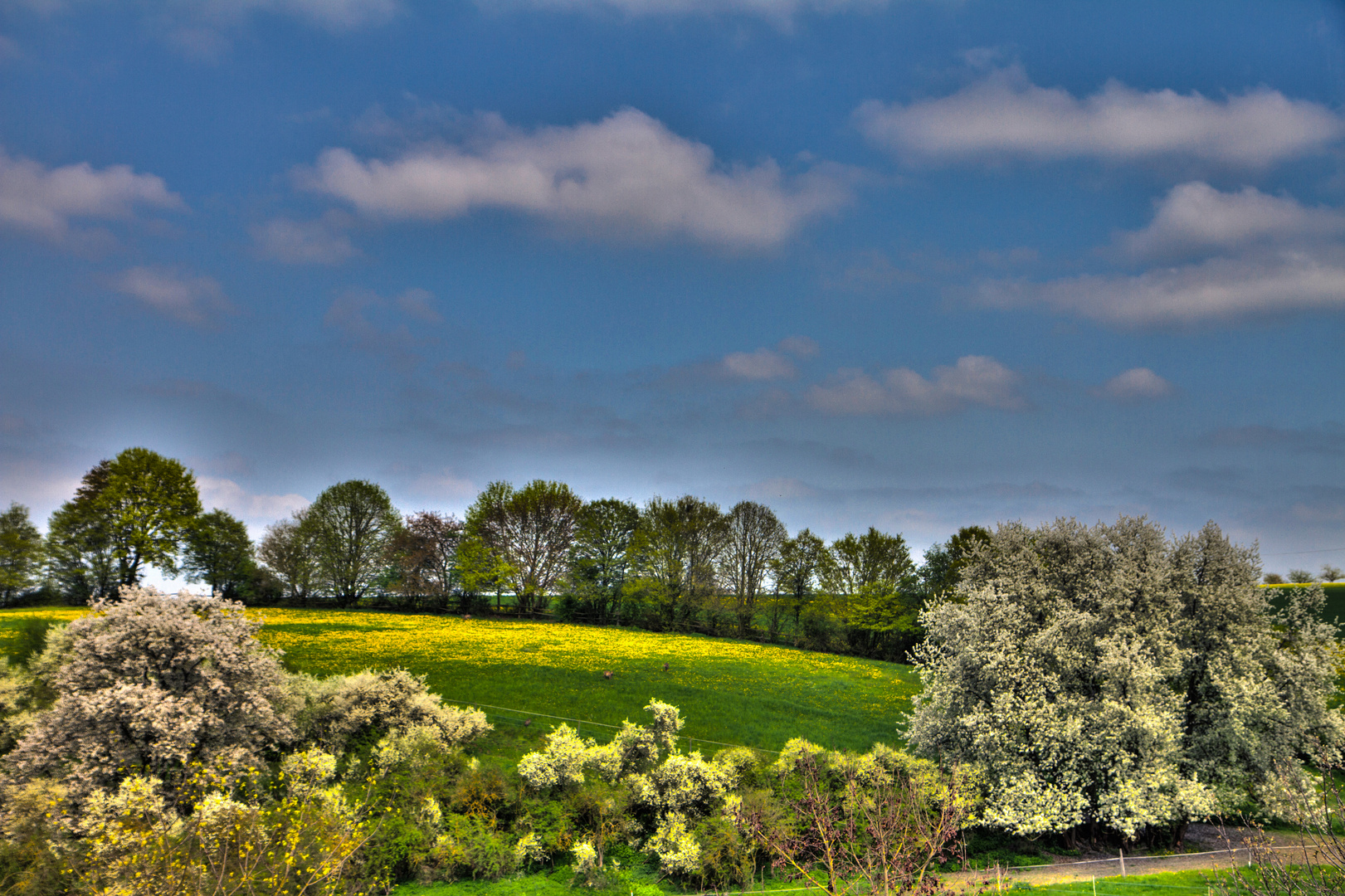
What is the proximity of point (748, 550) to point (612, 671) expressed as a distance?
3222 cm

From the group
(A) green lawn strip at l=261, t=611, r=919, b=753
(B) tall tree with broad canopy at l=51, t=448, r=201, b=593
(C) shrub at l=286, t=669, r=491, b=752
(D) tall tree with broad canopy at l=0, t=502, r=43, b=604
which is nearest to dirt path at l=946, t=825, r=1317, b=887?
(A) green lawn strip at l=261, t=611, r=919, b=753

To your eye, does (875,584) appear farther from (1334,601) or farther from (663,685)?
(1334,601)

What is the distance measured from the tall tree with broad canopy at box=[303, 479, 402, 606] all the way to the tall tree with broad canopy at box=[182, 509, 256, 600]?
7451 millimetres

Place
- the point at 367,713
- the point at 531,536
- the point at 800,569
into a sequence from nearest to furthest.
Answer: the point at 367,713
the point at 800,569
the point at 531,536

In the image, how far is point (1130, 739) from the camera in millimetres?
27766

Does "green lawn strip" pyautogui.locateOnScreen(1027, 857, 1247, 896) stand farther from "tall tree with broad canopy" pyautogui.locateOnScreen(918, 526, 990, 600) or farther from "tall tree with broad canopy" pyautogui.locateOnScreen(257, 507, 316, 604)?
"tall tree with broad canopy" pyautogui.locateOnScreen(257, 507, 316, 604)

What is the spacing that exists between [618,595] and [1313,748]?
60.9m

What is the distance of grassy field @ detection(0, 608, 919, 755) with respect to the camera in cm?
4225

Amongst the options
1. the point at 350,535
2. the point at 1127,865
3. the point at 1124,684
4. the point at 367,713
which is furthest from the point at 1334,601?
the point at 350,535

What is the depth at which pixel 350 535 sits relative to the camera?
84.5 meters

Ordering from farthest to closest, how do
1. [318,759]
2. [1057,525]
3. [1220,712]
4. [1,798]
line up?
[1057,525] → [1220,712] → [318,759] → [1,798]

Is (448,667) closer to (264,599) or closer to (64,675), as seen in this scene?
(64,675)

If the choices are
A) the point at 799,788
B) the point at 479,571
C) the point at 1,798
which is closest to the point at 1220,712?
the point at 799,788

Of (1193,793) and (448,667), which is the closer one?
(1193,793)
